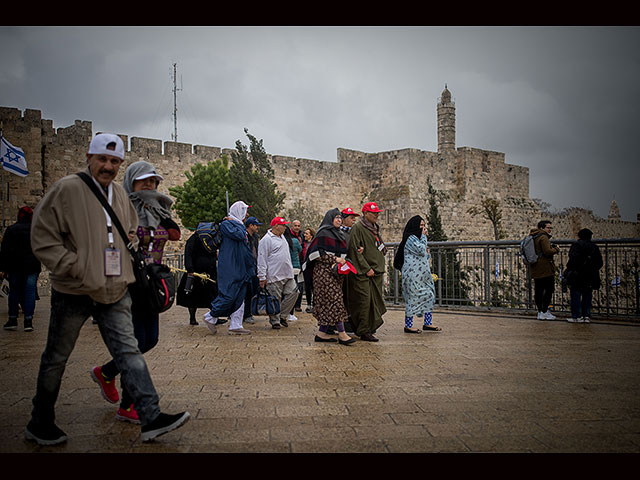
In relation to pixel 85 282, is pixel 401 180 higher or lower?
higher

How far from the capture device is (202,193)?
75.4ft

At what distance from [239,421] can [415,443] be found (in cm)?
113

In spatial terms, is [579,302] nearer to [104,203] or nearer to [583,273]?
[583,273]

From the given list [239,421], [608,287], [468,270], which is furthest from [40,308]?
[608,287]

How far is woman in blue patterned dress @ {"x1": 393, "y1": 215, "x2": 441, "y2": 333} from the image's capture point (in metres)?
7.58

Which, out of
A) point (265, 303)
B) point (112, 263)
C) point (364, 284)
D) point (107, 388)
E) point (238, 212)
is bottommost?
point (107, 388)

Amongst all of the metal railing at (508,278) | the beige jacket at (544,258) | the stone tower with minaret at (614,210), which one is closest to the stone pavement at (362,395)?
the beige jacket at (544,258)

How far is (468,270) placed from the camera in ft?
35.7

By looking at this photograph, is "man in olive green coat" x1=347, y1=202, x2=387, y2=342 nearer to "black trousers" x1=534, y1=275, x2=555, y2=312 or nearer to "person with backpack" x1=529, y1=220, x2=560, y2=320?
"person with backpack" x1=529, y1=220, x2=560, y2=320

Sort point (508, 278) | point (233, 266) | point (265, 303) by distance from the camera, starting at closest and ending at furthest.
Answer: point (233, 266) < point (265, 303) < point (508, 278)

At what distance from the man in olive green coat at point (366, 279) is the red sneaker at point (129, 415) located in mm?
3700

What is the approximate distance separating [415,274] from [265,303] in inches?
91.6

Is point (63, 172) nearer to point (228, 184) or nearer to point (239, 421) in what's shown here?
point (228, 184)

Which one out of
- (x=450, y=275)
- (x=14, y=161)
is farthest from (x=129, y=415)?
(x=14, y=161)
